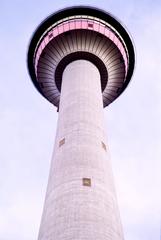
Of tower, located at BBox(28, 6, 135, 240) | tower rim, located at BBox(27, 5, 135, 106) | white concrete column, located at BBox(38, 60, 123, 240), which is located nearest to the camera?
white concrete column, located at BBox(38, 60, 123, 240)

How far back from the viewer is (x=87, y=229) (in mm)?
17141

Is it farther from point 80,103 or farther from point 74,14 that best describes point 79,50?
point 80,103

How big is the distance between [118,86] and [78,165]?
16.8 metres

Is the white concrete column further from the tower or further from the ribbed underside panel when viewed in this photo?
the ribbed underside panel

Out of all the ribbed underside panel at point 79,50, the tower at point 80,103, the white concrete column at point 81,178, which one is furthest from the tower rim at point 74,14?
the white concrete column at point 81,178

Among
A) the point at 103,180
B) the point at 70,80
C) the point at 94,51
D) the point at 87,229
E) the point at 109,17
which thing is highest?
the point at 109,17

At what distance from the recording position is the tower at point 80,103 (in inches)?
715

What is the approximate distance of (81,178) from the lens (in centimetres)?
1994

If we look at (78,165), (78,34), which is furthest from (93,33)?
(78,165)

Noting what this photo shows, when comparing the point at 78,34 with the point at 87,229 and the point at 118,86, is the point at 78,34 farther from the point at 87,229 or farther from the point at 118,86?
the point at 87,229

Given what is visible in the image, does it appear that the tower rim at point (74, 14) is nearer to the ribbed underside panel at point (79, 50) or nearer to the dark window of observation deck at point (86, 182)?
the ribbed underside panel at point (79, 50)

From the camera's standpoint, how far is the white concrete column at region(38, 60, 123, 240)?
57.7 ft

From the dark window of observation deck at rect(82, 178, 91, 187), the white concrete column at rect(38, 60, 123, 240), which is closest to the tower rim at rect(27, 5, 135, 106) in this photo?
the white concrete column at rect(38, 60, 123, 240)

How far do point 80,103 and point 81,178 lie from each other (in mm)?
7568
